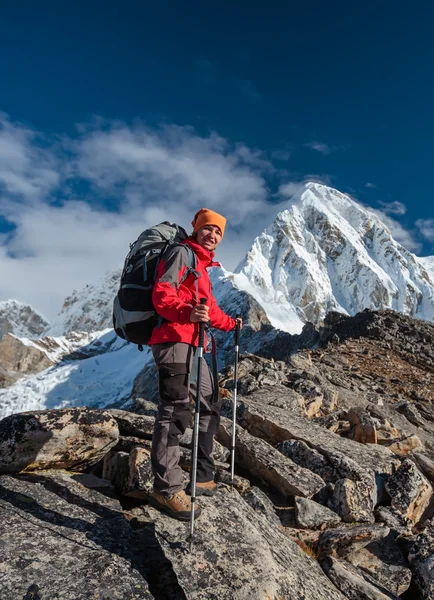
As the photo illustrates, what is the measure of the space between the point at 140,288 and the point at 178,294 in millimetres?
410

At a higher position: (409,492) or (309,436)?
(309,436)

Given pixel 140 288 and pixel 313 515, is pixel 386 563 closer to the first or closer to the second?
pixel 313 515

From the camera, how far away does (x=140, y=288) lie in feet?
13.5

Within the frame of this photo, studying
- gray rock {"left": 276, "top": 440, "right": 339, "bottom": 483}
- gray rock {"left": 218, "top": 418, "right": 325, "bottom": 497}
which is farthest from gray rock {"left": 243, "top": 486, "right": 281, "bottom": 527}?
gray rock {"left": 276, "top": 440, "right": 339, "bottom": 483}

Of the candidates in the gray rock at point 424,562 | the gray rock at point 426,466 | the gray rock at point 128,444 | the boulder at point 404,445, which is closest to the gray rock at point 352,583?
the gray rock at point 424,562

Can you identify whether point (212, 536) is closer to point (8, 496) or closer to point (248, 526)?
point (248, 526)

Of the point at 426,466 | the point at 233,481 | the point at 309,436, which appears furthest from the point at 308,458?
the point at 426,466

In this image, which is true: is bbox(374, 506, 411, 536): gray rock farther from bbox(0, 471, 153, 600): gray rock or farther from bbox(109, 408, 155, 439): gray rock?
bbox(0, 471, 153, 600): gray rock

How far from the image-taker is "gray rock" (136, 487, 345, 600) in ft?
10.1

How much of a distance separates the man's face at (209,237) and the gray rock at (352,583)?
3.35m

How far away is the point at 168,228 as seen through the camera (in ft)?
14.9

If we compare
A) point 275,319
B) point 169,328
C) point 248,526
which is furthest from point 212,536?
point 275,319

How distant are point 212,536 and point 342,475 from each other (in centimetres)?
256

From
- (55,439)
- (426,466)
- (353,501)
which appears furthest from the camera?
(426,466)
